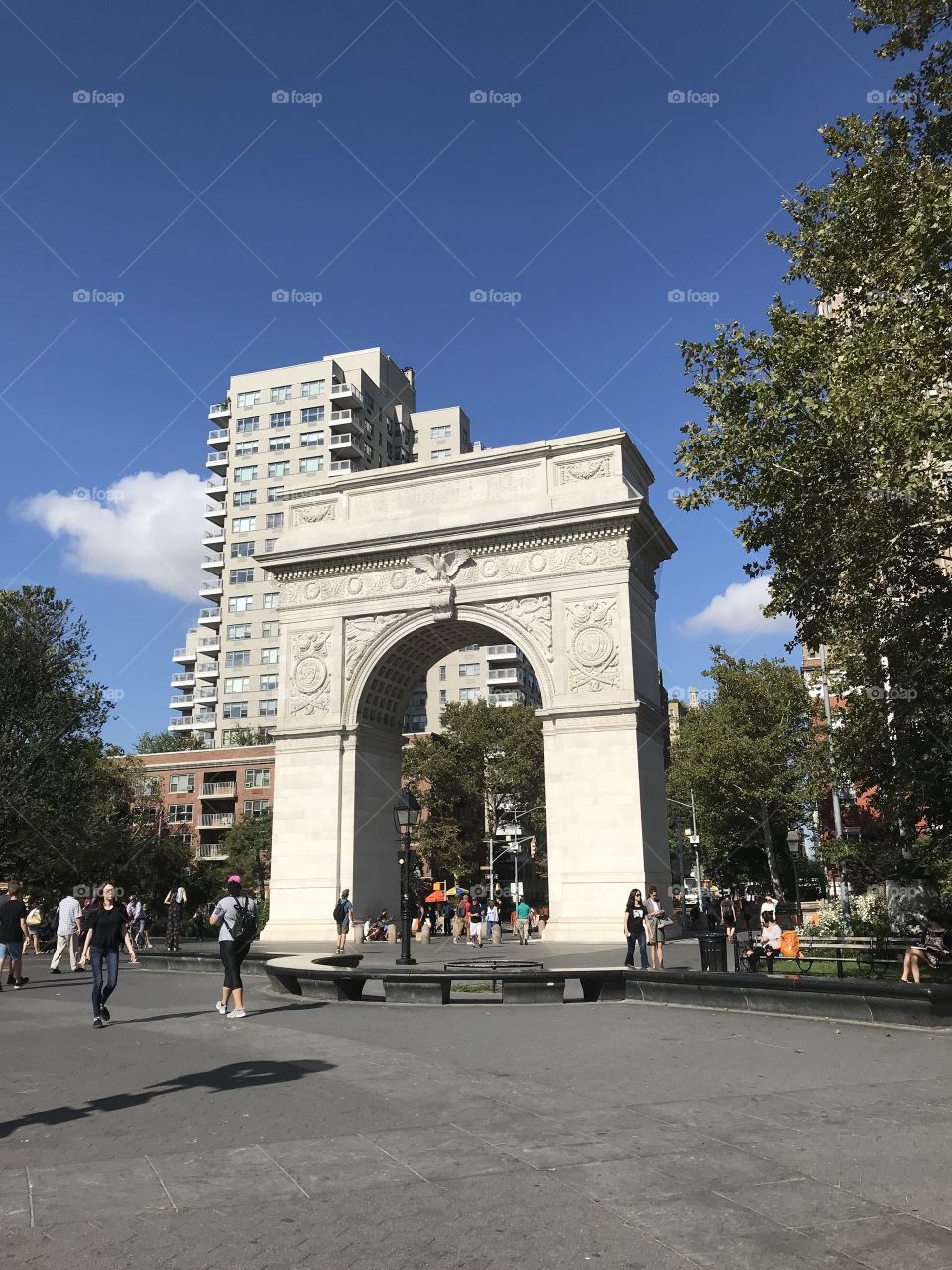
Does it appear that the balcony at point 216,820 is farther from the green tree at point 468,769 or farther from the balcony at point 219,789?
the green tree at point 468,769

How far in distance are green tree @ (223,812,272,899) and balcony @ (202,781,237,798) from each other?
4.77 meters

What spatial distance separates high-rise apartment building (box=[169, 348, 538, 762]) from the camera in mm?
74312

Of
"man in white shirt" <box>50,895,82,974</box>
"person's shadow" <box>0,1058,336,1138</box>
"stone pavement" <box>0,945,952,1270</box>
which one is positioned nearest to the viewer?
"stone pavement" <box>0,945,952,1270</box>

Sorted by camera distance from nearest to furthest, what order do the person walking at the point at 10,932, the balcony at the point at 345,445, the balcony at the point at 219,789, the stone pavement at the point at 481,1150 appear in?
the stone pavement at the point at 481,1150 < the person walking at the point at 10,932 < the balcony at the point at 219,789 < the balcony at the point at 345,445

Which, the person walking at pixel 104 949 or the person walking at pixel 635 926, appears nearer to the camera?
the person walking at pixel 104 949

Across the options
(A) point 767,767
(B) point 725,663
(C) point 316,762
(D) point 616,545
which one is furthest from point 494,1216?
(B) point 725,663

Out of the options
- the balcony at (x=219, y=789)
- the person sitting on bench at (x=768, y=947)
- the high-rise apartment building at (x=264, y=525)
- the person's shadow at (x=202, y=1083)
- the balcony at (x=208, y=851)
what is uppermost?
the high-rise apartment building at (x=264, y=525)

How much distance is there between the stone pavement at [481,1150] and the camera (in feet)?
14.7

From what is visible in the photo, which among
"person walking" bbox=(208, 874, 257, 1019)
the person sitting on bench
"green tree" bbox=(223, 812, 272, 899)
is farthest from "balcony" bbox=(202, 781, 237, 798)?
"person walking" bbox=(208, 874, 257, 1019)

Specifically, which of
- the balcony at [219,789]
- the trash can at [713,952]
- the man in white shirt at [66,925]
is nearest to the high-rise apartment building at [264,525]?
the balcony at [219,789]

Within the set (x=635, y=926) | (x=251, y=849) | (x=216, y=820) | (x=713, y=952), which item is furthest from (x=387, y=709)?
(x=216, y=820)

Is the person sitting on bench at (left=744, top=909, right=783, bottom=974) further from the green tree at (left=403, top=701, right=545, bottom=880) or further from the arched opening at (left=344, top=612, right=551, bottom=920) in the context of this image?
the green tree at (left=403, top=701, right=545, bottom=880)

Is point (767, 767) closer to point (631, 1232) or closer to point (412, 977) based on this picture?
point (412, 977)

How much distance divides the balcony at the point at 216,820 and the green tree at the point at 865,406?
5392 cm
